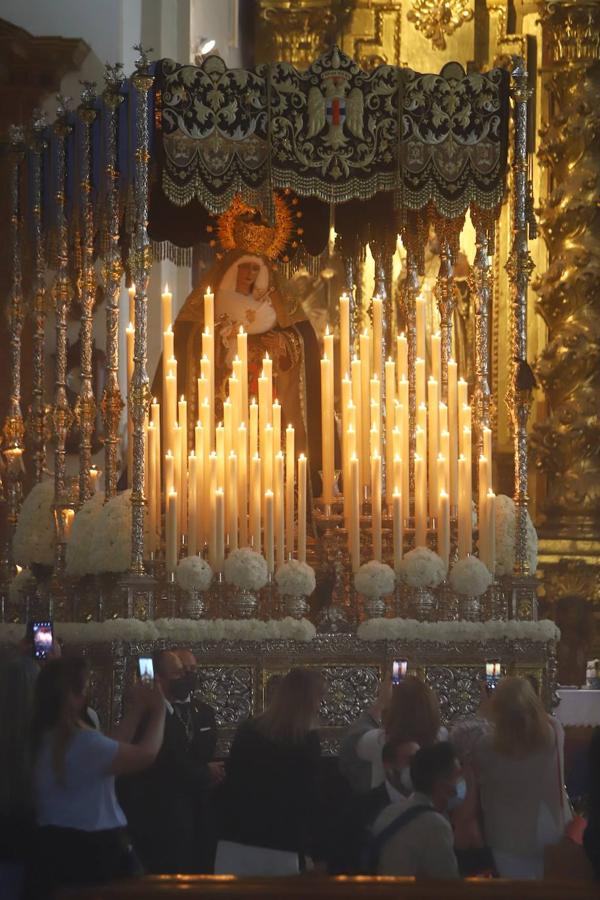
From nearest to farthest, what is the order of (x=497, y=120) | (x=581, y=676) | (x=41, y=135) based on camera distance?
(x=497, y=120), (x=41, y=135), (x=581, y=676)

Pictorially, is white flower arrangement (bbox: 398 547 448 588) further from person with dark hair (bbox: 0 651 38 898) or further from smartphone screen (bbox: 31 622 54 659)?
person with dark hair (bbox: 0 651 38 898)

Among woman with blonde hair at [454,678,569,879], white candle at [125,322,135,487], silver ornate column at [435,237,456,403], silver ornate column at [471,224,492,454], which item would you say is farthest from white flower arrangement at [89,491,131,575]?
woman with blonde hair at [454,678,569,879]

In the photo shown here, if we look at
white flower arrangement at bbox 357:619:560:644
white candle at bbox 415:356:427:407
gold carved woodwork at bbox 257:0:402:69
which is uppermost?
gold carved woodwork at bbox 257:0:402:69

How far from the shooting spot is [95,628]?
12430 millimetres

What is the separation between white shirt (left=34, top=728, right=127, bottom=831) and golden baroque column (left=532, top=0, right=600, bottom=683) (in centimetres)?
1027

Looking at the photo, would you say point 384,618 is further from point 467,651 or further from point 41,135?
point 41,135

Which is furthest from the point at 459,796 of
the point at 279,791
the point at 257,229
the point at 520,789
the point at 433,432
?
the point at 257,229

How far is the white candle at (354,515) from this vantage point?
1308 centimetres

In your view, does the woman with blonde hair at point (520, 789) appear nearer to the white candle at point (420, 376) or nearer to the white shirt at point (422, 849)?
the white shirt at point (422, 849)

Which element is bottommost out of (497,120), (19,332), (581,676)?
(581,676)

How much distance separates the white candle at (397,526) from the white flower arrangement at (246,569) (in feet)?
2.76

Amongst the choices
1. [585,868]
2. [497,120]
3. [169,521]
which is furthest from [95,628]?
[585,868]

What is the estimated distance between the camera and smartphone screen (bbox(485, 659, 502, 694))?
11812 millimetres

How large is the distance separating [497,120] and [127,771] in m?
6.82
